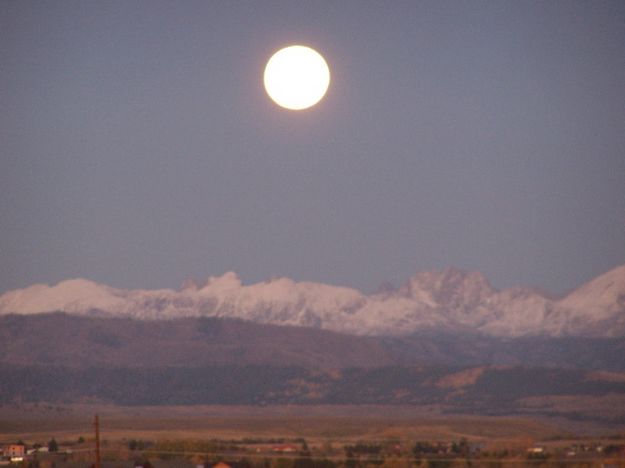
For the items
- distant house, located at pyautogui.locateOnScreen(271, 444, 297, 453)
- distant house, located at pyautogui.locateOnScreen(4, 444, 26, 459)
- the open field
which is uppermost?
the open field

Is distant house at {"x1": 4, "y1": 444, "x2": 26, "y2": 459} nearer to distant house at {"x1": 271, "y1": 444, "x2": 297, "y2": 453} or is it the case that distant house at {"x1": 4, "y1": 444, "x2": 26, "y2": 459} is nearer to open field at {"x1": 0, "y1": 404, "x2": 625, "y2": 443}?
open field at {"x1": 0, "y1": 404, "x2": 625, "y2": 443}

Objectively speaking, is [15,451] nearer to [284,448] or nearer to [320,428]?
[284,448]

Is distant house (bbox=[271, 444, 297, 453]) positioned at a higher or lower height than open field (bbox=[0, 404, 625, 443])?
lower

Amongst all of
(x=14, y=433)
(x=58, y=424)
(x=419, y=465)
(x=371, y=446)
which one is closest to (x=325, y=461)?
(x=419, y=465)

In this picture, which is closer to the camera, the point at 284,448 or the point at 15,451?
the point at 15,451

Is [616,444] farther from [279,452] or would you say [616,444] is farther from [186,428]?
[186,428]

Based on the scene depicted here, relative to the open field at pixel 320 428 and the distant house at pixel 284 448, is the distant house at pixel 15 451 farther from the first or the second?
the distant house at pixel 284 448

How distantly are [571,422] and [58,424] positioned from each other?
209 ft

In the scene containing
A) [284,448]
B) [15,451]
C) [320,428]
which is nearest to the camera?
[15,451]

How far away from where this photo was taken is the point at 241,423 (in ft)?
626

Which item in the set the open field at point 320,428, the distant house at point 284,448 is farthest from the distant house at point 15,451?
the distant house at point 284,448

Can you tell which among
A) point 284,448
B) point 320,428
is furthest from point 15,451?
point 320,428

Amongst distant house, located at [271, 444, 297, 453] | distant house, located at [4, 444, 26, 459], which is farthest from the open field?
distant house, located at [4, 444, 26, 459]

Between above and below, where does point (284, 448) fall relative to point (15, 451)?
below
